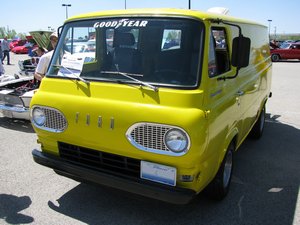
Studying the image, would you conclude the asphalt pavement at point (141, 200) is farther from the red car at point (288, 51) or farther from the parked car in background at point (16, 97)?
the red car at point (288, 51)

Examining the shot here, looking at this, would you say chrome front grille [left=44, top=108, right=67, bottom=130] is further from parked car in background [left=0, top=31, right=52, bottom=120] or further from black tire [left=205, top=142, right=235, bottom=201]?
parked car in background [left=0, top=31, right=52, bottom=120]

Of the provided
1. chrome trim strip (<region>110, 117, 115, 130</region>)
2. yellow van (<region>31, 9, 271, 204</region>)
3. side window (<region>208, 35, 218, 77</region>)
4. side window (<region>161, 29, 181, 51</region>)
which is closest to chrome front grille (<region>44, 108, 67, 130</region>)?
yellow van (<region>31, 9, 271, 204</region>)

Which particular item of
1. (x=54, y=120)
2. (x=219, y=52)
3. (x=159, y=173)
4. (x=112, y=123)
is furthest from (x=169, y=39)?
(x=54, y=120)

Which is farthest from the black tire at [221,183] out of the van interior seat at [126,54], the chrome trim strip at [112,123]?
the van interior seat at [126,54]

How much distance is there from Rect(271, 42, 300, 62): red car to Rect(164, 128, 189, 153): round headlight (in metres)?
25.8

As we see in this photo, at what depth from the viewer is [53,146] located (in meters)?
3.65

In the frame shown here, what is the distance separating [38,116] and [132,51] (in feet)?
4.18

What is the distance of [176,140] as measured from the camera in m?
2.86

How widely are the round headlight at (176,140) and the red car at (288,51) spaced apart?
84.5 feet

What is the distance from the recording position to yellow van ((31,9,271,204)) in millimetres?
2926

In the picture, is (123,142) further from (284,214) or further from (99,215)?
(284,214)

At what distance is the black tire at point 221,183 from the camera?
3670mm

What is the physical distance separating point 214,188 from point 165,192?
99cm

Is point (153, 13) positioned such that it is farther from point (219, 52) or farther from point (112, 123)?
point (112, 123)
